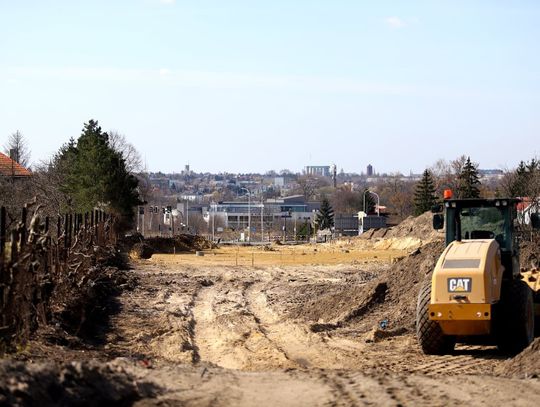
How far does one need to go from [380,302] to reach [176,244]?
43107mm

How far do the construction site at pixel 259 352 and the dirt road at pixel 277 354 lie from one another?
0.09 ft

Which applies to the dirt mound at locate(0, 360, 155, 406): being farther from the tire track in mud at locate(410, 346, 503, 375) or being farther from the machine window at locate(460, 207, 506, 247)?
the machine window at locate(460, 207, 506, 247)

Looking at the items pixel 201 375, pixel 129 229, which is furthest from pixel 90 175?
pixel 201 375

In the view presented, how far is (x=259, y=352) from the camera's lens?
16625 millimetres

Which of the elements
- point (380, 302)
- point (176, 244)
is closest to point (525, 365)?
point (380, 302)

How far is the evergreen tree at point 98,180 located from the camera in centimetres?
5944

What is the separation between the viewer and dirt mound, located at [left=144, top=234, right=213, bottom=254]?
61.4 metres

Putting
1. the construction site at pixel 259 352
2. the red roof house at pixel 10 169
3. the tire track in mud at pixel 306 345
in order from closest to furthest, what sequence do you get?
1. the construction site at pixel 259 352
2. the tire track in mud at pixel 306 345
3. the red roof house at pixel 10 169

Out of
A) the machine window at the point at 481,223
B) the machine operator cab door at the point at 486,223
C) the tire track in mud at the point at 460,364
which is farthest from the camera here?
the machine window at the point at 481,223

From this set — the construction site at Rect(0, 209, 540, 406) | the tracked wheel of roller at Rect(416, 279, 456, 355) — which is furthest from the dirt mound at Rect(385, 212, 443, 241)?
the tracked wheel of roller at Rect(416, 279, 456, 355)

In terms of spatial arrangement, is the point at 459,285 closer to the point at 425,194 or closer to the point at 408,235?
the point at 408,235

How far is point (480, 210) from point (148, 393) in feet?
30.1

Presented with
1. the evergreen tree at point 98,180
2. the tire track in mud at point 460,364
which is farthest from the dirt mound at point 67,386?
the evergreen tree at point 98,180

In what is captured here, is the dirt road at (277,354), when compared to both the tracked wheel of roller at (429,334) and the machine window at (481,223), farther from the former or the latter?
the machine window at (481,223)
